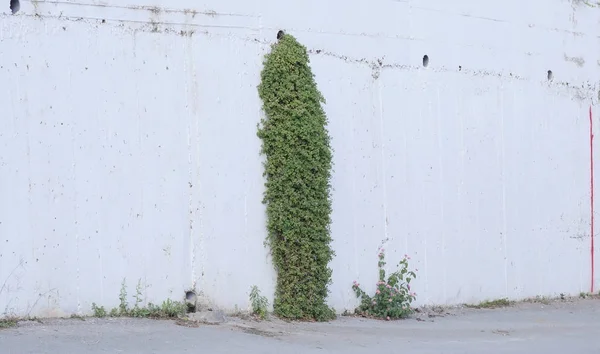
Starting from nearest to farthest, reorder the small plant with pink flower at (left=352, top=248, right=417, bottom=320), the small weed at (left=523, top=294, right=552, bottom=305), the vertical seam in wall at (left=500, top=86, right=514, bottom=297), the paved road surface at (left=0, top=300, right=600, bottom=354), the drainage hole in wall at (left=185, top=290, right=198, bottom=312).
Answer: the paved road surface at (left=0, top=300, right=600, bottom=354) < the drainage hole in wall at (left=185, top=290, right=198, bottom=312) < the small plant with pink flower at (left=352, top=248, right=417, bottom=320) < the vertical seam in wall at (left=500, top=86, right=514, bottom=297) < the small weed at (left=523, top=294, right=552, bottom=305)

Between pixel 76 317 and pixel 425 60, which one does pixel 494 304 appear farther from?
pixel 76 317

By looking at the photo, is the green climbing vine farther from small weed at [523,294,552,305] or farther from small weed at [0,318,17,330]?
small weed at [523,294,552,305]

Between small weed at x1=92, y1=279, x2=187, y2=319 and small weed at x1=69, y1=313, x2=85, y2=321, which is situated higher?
small weed at x1=92, y1=279, x2=187, y2=319

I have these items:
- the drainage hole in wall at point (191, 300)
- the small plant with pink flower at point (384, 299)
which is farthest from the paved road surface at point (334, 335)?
the drainage hole in wall at point (191, 300)

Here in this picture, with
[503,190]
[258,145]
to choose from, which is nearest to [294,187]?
[258,145]

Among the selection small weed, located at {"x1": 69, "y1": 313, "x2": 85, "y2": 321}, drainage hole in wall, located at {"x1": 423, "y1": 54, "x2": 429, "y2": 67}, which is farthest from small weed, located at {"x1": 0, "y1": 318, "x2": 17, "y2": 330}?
drainage hole in wall, located at {"x1": 423, "y1": 54, "x2": 429, "y2": 67}

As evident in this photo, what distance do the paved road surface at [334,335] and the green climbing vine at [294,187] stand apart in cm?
42

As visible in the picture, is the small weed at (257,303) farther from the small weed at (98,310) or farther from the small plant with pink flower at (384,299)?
the small weed at (98,310)

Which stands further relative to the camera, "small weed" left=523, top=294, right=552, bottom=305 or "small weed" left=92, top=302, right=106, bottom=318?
"small weed" left=523, top=294, right=552, bottom=305

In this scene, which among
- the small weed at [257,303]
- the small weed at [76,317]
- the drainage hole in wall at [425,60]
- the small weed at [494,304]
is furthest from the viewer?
the small weed at [494,304]

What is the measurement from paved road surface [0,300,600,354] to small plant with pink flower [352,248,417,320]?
205 millimetres

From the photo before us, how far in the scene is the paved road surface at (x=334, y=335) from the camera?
8273mm


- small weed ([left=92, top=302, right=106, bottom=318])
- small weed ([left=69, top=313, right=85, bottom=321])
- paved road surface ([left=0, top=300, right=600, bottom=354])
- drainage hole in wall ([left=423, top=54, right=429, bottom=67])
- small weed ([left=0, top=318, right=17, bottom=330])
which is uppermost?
drainage hole in wall ([left=423, top=54, right=429, bottom=67])

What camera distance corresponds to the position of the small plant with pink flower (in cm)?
1116
